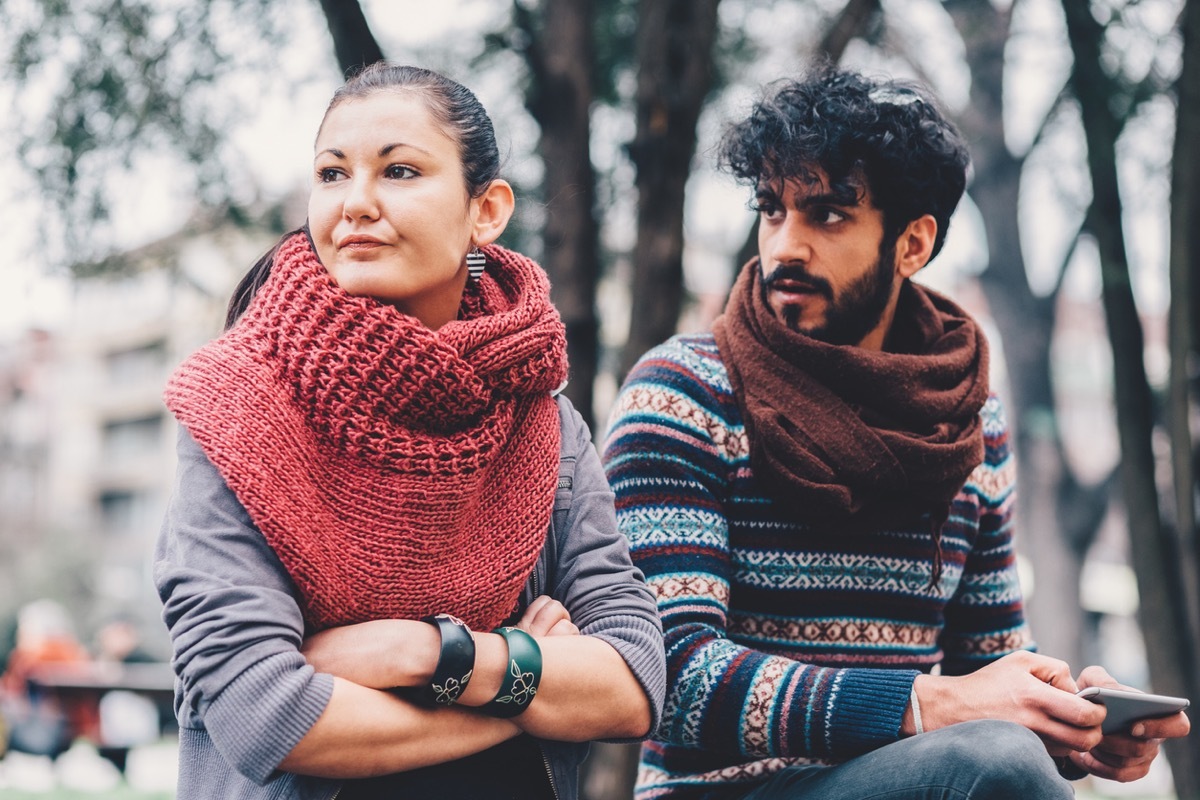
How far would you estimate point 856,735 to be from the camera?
218 cm

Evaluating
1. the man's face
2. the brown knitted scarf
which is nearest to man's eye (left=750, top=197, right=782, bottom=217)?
the man's face

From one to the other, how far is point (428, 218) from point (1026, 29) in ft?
18.9

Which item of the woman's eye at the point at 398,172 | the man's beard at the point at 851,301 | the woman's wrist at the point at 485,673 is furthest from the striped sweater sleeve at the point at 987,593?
the woman's eye at the point at 398,172

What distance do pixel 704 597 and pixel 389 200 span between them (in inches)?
36.6

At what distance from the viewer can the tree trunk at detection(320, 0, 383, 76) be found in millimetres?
4094

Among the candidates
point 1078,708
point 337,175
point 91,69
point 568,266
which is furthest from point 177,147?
point 1078,708

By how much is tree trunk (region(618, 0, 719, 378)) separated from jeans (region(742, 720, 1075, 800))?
267 cm

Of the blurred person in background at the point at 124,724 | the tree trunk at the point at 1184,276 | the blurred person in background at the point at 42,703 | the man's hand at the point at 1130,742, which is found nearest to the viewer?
the man's hand at the point at 1130,742

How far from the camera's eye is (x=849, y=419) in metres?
2.53

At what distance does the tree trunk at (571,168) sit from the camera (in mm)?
5066

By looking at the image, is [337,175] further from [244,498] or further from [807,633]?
[807,633]

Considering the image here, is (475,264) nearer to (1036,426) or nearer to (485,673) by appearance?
(485,673)

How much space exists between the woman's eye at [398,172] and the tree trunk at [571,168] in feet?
9.74

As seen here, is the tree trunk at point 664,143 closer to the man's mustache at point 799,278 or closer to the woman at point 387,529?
the man's mustache at point 799,278
